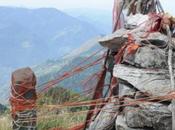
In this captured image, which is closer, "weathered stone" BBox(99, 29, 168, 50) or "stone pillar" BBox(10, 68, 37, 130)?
"weathered stone" BBox(99, 29, 168, 50)

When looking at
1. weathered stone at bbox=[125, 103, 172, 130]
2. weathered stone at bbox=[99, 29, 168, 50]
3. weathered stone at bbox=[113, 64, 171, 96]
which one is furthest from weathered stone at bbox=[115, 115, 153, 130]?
weathered stone at bbox=[99, 29, 168, 50]

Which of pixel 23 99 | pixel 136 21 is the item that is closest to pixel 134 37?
pixel 136 21

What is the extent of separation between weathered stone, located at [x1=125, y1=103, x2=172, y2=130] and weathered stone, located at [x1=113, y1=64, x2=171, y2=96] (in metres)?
0.20

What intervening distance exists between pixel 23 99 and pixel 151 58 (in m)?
1.96

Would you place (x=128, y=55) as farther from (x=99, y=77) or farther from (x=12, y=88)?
(x=12, y=88)

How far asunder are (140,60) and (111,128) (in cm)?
117

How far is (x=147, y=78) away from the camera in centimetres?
769

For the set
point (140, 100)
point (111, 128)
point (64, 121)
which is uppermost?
point (140, 100)

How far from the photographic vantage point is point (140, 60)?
788 centimetres

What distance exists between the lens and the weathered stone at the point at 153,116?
24.0 feet

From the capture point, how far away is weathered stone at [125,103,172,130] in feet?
24.0

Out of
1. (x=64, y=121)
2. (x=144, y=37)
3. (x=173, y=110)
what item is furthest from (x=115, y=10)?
(x=64, y=121)

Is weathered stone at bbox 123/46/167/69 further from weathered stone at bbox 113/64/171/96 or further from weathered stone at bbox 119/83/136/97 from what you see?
weathered stone at bbox 119/83/136/97

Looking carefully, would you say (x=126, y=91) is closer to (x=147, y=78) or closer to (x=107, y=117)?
(x=147, y=78)
